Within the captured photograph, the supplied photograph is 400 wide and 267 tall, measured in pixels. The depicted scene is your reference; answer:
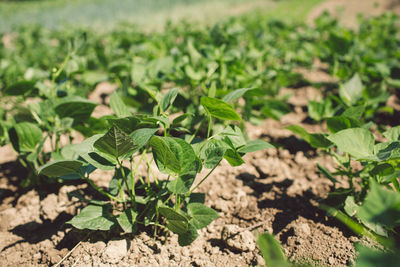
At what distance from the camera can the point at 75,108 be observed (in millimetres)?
1187

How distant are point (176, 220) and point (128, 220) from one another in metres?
0.19

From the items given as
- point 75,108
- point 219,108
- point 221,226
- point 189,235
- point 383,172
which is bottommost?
point 221,226

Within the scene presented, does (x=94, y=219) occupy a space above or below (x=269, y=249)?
below

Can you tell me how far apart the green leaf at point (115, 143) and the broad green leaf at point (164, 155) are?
6cm

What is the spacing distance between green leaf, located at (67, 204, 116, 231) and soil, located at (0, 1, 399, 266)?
4.4 inches

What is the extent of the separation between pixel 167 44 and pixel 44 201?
1940mm

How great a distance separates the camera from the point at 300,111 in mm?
2146

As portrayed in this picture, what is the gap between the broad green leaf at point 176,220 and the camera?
823mm

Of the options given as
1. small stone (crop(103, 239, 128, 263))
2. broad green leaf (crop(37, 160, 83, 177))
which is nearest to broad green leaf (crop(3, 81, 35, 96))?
broad green leaf (crop(37, 160, 83, 177))

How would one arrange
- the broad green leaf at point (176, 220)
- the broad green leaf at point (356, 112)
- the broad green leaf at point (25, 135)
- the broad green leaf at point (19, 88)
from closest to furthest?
1. the broad green leaf at point (176, 220)
2. the broad green leaf at point (356, 112)
3. the broad green leaf at point (25, 135)
4. the broad green leaf at point (19, 88)

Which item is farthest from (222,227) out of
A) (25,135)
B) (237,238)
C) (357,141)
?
(25,135)

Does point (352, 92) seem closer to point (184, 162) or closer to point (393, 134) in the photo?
point (393, 134)

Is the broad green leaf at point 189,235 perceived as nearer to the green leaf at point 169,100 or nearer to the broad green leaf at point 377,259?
the green leaf at point 169,100

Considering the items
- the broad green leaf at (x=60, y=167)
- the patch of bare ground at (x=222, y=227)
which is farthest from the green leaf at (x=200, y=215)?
the broad green leaf at (x=60, y=167)
